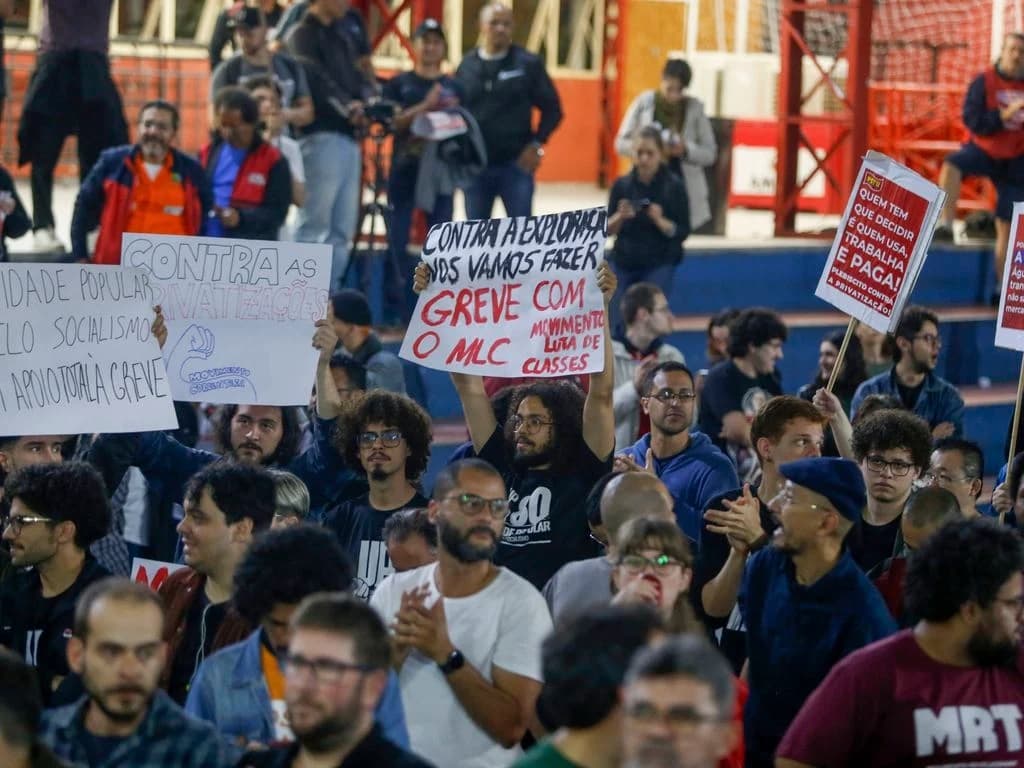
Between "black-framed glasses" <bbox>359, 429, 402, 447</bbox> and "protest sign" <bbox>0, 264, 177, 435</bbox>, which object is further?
"protest sign" <bbox>0, 264, 177, 435</bbox>

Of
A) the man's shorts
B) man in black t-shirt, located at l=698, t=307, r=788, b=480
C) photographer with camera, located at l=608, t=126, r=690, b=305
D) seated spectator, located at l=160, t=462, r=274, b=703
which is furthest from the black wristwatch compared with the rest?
the man's shorts

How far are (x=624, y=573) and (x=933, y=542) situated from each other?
0.80 meters

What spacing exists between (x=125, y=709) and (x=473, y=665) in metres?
1.10

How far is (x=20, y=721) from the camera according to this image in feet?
15.1

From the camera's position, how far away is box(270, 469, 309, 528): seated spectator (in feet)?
22.0

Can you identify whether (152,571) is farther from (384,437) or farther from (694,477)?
(694,477)

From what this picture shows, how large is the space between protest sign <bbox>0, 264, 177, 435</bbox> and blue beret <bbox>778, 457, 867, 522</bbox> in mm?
2666

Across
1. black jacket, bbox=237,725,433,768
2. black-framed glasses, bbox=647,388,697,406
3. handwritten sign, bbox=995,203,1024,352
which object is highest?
handwritten sign, bbox=995,203,1024,352

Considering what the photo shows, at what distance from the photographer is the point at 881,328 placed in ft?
27.6

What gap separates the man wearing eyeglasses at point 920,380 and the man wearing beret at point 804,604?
4.36m

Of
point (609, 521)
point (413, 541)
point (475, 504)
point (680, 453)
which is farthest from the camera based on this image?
point (680, 453)

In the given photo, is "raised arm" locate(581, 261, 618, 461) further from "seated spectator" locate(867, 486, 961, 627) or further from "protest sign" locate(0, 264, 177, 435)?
"protest sign" locate(0, 264, 177, 435)

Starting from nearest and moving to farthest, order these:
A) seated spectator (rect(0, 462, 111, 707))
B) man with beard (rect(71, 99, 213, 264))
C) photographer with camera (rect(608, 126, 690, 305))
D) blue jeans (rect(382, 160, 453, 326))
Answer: seated spectator (rect(0, 462, 111, 707))
man with beard (rect(71, 99, 213, 264))
photographer with camera (rect(608, 126, 690, 305))
blue jeans (rect(382, 160, 453, 326))

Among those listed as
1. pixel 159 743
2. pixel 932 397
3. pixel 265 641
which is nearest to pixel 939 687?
pixel 265 641
